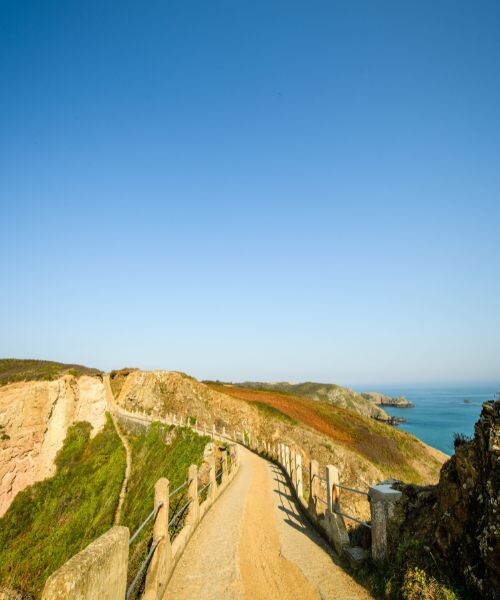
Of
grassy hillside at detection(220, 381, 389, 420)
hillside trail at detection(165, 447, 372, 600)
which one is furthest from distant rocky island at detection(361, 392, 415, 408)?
hillside trail at detection(165, 447, 372, 600)

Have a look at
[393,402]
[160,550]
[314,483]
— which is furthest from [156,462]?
[393,402]

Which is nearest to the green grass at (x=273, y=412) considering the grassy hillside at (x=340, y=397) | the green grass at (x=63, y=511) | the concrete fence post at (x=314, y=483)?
the green grass at (x=63, y=511)

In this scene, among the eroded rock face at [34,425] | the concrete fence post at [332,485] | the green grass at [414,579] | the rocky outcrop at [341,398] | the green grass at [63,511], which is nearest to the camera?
the green grass at [414,579]

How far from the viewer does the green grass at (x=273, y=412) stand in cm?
4362

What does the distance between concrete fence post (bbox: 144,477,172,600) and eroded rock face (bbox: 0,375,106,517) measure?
3107 centimetres

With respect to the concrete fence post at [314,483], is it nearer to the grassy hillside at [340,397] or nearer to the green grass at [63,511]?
the green grass at [63,511]

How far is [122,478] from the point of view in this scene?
29625mm

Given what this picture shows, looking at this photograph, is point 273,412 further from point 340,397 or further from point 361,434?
point 340,397

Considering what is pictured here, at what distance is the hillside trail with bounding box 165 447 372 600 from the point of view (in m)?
7.05

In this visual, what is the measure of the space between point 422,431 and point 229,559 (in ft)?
322

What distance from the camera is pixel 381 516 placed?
695 centimetres

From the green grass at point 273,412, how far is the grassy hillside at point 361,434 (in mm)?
407

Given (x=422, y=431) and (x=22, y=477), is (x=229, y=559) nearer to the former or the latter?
(x=22, y=477)

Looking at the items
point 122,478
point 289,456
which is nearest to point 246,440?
point 122,478
